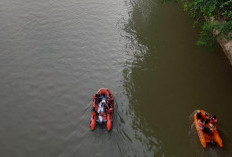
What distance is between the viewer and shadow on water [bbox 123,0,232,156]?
1398 centimetres

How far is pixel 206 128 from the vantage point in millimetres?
13945

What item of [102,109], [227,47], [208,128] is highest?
[227,47]

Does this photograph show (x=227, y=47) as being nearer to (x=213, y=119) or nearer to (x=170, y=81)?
(x=170, y=81)

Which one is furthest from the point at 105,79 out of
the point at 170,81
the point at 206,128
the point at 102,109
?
the point at 206,128

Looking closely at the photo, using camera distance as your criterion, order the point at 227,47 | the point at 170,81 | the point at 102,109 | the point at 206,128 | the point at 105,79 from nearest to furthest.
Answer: the point at 206,128 → the point at 102,109 → the point at 170,81 → the point at 105,79 → the point at 227,47

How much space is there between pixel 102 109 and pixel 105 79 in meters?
3.31

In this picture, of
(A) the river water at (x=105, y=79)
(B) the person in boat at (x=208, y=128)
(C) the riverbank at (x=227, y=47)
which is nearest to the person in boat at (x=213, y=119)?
(B) the person in boat at (x=208, y=128)

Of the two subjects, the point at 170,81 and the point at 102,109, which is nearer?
the point at 102,109

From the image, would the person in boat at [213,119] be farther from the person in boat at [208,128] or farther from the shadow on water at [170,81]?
the shadow on water at [170,81]

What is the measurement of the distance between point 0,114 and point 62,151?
5.00m

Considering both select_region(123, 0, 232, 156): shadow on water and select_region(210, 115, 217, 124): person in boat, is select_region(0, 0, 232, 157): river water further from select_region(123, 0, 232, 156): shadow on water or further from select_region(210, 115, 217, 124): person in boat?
select_region(210, 115, 217, 124): person in boat

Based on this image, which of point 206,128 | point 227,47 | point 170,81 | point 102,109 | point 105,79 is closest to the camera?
point 206,128

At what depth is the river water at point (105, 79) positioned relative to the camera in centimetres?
1362

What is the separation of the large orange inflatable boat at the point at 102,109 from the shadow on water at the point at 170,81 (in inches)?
59.2
